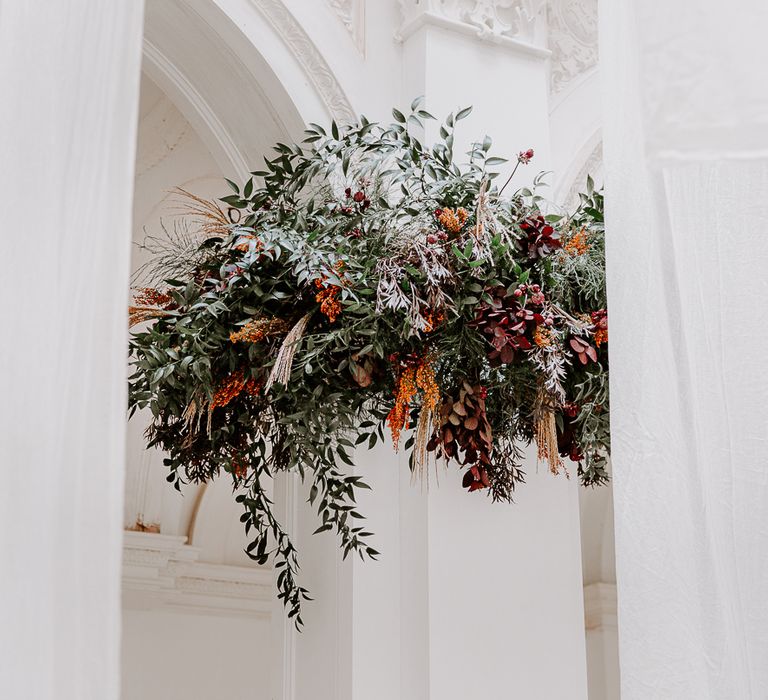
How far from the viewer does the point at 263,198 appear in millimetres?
3172

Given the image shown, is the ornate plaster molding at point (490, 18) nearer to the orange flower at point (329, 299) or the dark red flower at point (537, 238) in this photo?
the dark red flower at point (537, 238)

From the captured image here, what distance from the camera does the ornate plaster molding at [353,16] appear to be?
448 centimetres

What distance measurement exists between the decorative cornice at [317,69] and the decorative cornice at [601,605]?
22.0ft

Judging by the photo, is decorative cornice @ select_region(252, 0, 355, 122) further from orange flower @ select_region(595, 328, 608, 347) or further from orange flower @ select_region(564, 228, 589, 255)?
orange flower @ select_region(595, 328, 608, 347)

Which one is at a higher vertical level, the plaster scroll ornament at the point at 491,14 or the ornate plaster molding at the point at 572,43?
the ornate plaster molding at the point at 572,43

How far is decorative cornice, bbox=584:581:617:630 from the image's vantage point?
32.6 ft

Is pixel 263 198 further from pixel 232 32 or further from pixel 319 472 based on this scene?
pixel 232 32

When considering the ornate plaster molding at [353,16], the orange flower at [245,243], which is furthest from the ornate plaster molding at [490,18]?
the orange flower at [245,243]
